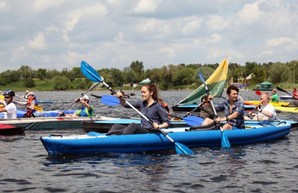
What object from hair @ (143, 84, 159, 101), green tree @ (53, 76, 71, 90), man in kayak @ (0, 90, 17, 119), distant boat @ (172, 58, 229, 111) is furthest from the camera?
green tree @ (53, 76, 71, 90)

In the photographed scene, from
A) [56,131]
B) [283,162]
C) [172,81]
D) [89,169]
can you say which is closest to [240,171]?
[283,162]

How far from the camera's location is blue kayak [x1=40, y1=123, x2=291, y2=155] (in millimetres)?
10859

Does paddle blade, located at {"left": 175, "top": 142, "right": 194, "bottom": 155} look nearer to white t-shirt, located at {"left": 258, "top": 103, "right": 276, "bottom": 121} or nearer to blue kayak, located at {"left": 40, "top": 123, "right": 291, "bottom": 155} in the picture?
blue kayak, located at {"left": 40, "top": 123, "right": 291, "bottom": 155}

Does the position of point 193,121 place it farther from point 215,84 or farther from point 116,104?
point 215,84

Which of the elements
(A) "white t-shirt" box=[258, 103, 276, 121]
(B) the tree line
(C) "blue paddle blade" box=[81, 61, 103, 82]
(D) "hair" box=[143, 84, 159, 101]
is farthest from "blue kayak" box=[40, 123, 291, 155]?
(B) the tree line

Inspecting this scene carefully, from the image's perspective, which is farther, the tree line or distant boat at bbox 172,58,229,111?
the tree line

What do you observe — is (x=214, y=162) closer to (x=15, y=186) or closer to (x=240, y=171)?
(x=240, y=171)

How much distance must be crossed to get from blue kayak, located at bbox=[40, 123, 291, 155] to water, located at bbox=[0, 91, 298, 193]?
0.62ft

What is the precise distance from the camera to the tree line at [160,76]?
11962 centimetres

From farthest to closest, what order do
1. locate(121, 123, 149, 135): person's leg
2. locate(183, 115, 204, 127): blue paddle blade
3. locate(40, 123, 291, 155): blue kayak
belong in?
locate(183, 115, 204, 127): blue paddle blade → locate(121, 123, 149, 135): person's leg → locate(40, 123, 291, 155): blue kayak

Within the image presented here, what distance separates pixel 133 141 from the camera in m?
11.3

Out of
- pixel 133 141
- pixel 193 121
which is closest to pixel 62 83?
pixel 193 121

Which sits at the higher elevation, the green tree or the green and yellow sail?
the green tree

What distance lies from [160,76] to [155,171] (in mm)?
126607
